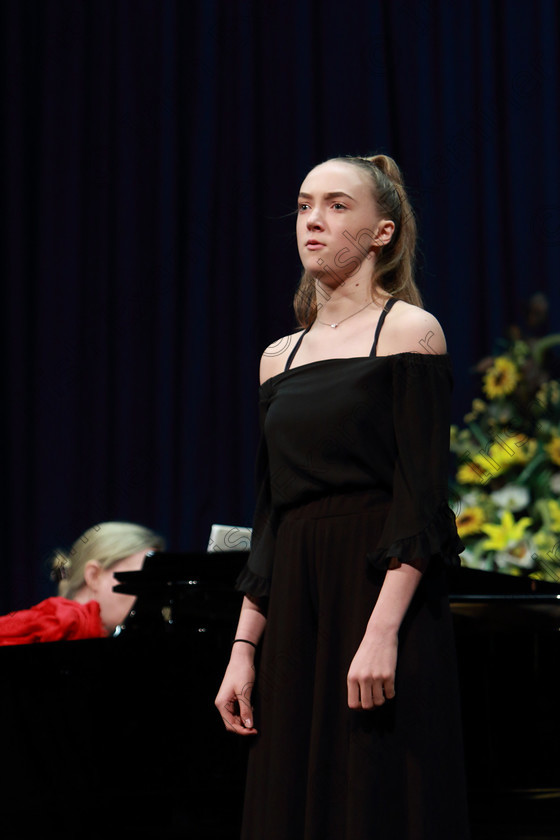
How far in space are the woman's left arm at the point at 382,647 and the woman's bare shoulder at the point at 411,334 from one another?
29 cm

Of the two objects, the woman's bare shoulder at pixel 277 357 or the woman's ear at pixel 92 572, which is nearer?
the woman's bare shoulder at pixel 277 357

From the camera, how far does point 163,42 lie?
168 inches

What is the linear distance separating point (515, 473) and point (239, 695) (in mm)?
2008

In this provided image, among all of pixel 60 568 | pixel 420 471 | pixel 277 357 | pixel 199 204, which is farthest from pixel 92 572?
pixel 420 471

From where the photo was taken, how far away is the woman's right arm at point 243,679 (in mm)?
1421

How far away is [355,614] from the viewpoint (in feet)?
4.37

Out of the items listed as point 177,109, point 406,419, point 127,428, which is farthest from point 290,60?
point 406,419

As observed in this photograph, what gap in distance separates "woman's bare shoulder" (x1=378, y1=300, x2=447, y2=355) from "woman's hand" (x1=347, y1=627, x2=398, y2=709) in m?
0.37

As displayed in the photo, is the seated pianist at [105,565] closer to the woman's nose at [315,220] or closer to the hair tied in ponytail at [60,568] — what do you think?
the hair tied in ponytail at [60,568]

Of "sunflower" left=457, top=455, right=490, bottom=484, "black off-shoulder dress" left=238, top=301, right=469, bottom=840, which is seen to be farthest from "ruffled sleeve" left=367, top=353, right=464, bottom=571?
"sunflower" left=457, top=455, right=490, bottom=484

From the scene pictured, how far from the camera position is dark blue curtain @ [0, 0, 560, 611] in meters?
4.09

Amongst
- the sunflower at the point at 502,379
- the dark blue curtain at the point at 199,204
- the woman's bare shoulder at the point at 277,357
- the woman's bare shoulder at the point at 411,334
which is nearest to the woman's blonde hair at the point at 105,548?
the dark blue curtain at the point at 199,204

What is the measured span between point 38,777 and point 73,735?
0.35 feet

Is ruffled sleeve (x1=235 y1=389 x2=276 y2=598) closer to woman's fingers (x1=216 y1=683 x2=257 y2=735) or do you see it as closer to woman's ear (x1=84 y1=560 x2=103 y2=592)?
woman's fingers (x1=216 y1=683 x2=257 y2=735)
